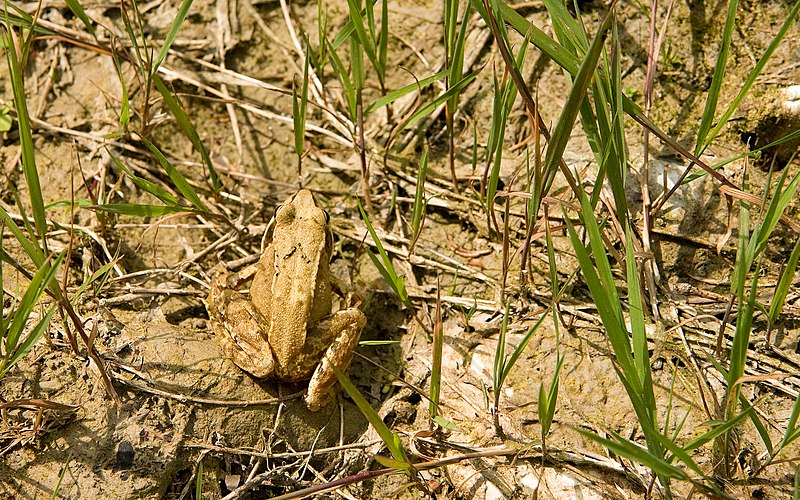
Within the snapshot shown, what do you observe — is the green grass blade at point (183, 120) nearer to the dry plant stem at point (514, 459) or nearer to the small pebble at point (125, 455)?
the small pebble at point (125, 455)

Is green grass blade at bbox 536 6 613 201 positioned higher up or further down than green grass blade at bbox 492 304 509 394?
higher up

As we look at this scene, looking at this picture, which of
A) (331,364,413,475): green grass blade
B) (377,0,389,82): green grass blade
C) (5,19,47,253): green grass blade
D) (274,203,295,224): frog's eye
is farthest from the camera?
(274,203,295,224): frog's eye

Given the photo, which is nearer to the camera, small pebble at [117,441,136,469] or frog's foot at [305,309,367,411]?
small pebble at [117,441,136,469]

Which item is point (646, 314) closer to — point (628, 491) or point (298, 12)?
point (628, 491)

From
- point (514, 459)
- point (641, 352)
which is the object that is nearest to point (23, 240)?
point (514, 459)

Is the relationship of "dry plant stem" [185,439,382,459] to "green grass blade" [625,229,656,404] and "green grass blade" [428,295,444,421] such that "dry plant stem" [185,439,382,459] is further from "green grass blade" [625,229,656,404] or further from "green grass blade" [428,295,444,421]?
"green grass blade" [625,229,656,404]

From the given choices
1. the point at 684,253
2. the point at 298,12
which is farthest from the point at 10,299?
the point at 684,253

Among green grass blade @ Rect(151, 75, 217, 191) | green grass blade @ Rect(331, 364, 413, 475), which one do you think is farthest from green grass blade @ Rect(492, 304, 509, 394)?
green grass blade @ Rect(151, 75, 217, 191)

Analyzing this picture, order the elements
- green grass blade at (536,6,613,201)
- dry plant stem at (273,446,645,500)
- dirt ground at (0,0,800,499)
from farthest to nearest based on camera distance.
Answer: dirt ground at (0,0,800,499) < dry plant stem at (273,446,645,500) < green grass blade at (536,6,613,201)

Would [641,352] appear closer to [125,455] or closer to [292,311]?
[292,311]
